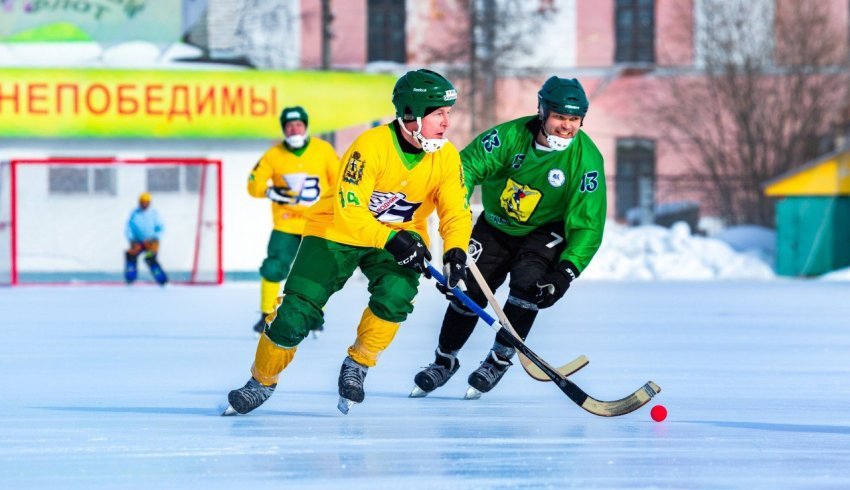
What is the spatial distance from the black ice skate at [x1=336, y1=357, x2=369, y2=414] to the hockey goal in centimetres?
1069

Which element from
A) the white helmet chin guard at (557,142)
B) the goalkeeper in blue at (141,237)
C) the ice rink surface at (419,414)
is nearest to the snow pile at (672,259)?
the goalkeeper in blue at (141,237)

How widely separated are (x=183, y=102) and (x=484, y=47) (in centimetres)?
993

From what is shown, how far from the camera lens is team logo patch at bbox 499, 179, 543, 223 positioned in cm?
595

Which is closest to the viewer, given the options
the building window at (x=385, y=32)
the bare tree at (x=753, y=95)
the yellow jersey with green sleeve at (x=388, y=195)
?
the yellow jersey with green sleeve at (x=388, y=195)

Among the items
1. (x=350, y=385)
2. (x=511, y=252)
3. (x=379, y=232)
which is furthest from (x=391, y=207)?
(x=511, y=252)

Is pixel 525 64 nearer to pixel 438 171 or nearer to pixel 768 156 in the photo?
pixel 768 156

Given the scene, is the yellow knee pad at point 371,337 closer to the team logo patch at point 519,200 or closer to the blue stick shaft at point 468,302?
the blue stick shaft at point 468,302

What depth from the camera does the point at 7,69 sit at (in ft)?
52.8

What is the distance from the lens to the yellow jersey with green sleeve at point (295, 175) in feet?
29.8

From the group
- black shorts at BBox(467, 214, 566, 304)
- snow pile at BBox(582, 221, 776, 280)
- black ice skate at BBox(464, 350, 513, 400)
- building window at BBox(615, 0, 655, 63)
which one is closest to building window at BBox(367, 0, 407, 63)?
building window at BBox(615, 0, 655, 63)

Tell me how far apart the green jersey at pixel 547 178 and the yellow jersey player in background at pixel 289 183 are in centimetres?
323

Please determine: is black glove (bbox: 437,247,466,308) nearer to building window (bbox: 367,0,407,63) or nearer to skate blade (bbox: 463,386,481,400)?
skate blade (bbox: 463,386,481,400)

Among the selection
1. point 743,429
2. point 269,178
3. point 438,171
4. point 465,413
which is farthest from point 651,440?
point 269,178

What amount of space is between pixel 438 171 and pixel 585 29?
22152 millimetres
